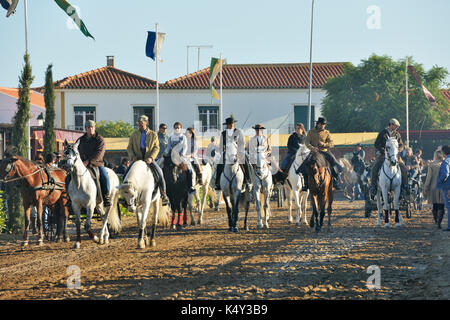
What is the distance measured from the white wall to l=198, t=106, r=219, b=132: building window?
0.40 m

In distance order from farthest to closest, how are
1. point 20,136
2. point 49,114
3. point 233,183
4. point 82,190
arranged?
point 49,114 → point 20,136 → point 233,183 → point 82,190

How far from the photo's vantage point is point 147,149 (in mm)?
13695

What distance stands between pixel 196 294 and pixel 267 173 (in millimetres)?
8851

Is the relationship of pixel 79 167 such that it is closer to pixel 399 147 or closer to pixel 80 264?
pixel 80 264

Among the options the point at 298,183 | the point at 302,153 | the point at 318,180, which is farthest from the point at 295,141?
the point at 318,180

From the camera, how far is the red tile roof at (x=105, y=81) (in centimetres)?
5359

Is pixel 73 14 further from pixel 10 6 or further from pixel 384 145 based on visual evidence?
pixel 384 145

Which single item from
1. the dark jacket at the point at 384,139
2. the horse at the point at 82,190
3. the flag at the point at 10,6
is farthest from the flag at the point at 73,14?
the dark jacket at the point at 384,139

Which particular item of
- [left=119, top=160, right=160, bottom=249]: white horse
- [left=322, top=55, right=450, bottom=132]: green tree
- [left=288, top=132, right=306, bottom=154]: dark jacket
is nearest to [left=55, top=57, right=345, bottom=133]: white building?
[left=322, top=55, right=450, bottom=132]: green tree

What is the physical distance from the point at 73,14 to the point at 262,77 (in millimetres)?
36770

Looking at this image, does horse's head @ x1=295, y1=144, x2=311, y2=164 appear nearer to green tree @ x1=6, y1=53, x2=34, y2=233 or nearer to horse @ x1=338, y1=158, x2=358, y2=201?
green tree @ x1=6, y1=53, x2=34, y2=233

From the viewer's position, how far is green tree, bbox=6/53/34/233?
16.8 m

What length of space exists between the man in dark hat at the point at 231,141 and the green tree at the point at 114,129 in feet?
112
